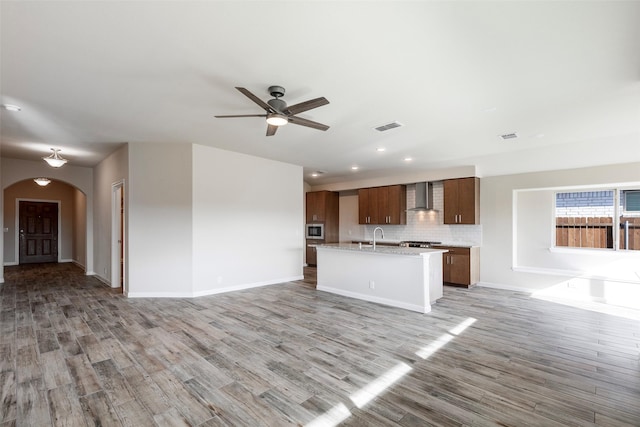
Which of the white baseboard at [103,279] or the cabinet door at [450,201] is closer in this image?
the white baseboard at [103,279]

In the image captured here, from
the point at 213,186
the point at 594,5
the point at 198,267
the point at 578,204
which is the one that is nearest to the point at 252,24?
the point at 594,5

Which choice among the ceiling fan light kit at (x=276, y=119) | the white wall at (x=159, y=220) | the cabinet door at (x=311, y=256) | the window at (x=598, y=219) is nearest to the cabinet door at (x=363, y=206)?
the cabinet door at (x=311, y=256)

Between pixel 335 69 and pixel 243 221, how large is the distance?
13.4 ft

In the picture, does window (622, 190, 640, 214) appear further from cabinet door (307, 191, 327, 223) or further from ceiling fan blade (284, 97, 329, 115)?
cabinet door (307, 191, 327, 223)

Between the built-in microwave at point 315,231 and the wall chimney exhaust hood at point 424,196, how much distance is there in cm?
300

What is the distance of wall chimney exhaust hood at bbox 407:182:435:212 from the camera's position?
23.9ft

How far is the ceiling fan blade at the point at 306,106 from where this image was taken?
2927 mm

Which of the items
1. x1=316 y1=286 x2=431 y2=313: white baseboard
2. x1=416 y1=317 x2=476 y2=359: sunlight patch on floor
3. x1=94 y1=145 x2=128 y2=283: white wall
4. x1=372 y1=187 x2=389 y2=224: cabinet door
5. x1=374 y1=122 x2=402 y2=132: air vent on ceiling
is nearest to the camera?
x1=416 y1=317 x2=476 y2=359: sunlight patch on floor

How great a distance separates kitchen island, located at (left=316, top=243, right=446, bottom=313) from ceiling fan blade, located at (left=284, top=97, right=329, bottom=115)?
2799 mm

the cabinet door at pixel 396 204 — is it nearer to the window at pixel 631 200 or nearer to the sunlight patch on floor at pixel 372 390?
the window at pixel 631 200

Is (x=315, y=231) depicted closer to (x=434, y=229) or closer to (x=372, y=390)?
(x=434, y=229)

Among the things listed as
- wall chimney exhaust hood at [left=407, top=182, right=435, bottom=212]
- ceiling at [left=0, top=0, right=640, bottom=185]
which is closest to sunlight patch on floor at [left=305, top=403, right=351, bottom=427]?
ceiling at [left=0, top=0, right=640, bottom=185]

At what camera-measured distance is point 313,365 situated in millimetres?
2859

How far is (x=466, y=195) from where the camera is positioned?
6.55 metres
